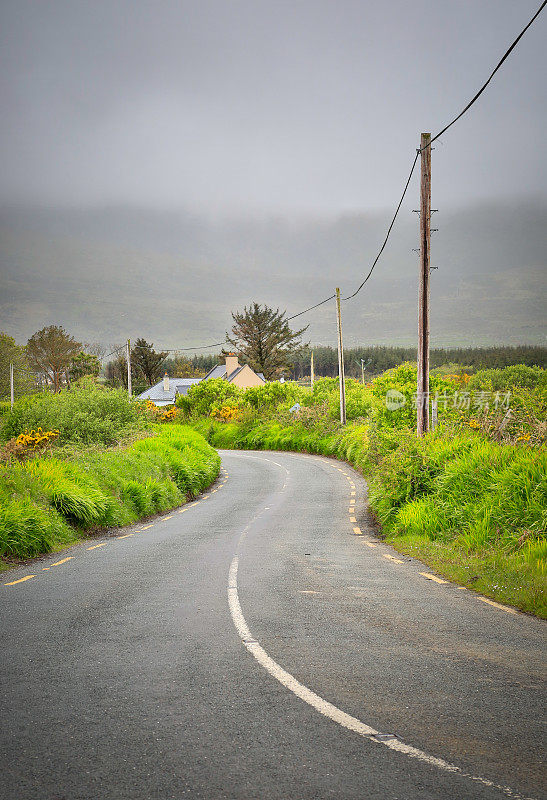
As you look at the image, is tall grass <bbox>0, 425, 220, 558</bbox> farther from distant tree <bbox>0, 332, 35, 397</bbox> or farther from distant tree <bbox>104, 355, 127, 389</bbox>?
distant tree <bbox>104, 355, 127, 389</bbox>

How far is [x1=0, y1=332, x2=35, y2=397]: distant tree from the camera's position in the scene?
82.3 meters

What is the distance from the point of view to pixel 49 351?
300 feet

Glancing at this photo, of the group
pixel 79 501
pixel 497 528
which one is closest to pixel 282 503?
pixel 79 501

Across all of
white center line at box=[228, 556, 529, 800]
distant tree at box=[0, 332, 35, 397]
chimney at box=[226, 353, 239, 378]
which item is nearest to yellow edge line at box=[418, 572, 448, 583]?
white center line at box=[228, 556, 529, 800]

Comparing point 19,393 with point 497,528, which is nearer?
point 497,528

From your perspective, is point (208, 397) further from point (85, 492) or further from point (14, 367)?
point (85, 492)

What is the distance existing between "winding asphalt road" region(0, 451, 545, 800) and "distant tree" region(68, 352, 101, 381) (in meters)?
90.8

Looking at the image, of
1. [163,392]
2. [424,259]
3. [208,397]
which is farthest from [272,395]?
[163,392]

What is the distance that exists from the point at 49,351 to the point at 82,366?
22.2 ft

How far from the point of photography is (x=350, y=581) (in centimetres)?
852

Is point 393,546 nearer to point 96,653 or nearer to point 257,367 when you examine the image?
point 96,653

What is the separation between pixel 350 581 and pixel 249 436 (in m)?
43.8

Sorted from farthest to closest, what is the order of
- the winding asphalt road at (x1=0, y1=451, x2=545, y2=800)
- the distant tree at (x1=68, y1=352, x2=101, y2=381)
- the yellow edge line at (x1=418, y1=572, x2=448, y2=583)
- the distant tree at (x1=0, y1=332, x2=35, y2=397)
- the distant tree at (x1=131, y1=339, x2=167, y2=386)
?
the distant tree at (x1=131, y1=339, x2=167, y2=386) < the distant tree at (x1=68, y1=352, x2=101, y2=381) < the distant tree at (x1=0, y1=332, x2=35, y2=397) < the yellow edge line at (x1=418, y1=572, x2=448, y2=583) < the winding asphalt road at (x1=0, y1=451, x2=545, y2=800)

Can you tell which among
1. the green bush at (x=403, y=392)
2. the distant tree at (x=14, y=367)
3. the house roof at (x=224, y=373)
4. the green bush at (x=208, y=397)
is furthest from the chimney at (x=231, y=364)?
the green bush at (x=403, y=392)
